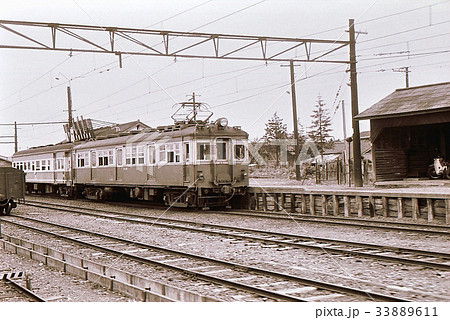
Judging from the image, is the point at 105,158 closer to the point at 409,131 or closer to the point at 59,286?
the point at 409,131

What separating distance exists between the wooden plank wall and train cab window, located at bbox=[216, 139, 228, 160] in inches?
84.1

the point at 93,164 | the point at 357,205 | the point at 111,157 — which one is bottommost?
the point at 357,205

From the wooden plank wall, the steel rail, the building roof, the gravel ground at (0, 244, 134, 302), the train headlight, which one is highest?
the building roof

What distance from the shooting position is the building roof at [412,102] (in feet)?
63.7

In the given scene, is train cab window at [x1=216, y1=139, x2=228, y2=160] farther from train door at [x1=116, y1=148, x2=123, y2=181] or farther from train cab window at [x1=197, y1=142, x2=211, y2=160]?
train door at [x1=116, y1=148, x2=123, y2=181]

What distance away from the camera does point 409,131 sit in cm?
2383

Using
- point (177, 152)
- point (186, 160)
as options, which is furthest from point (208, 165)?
point (177, 152)

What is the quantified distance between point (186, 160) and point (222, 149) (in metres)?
1.38

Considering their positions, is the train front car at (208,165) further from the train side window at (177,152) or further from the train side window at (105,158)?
the train side window at (105,158)

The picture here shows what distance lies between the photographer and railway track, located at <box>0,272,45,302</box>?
300 inches

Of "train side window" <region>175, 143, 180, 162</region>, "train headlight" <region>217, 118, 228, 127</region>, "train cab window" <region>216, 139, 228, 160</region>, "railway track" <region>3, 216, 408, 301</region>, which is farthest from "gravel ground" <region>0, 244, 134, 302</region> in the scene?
"train headlight" <region>217, 118, 228, 127</region>

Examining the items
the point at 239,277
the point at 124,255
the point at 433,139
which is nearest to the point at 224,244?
the point at 124,255

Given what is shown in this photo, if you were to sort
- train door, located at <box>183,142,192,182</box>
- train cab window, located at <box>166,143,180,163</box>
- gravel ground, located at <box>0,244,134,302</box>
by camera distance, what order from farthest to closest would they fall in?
train cab window, located at <box>166,143,180,163</box> → train door, located at <box>183,142,192,182</box> → gravel ground, located at <box>0,244,134,302</box>

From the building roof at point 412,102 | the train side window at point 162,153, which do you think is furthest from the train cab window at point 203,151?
the building roof at point 412,102
